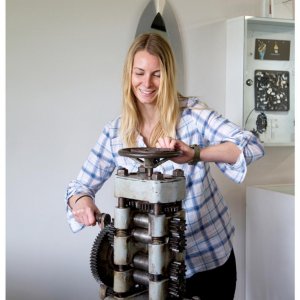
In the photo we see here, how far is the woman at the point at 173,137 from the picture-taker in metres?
1.40

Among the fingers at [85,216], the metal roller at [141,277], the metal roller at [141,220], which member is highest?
the metal roller at [141,220]

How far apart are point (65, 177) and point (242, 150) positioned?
1.10 m

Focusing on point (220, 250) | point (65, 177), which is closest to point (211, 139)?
point (220, 250)

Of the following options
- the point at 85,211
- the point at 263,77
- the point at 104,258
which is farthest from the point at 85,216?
the point at 263,77

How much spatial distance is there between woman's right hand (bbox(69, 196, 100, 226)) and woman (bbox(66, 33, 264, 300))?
0.10 m

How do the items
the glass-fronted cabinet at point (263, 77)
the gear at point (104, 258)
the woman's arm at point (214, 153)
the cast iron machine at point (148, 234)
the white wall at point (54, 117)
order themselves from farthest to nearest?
the glass-fronted cabinet at point (263, 77) < the white wall at point (54, 117) < the woman's arm at point (214, 153) < the gear at point (104, 258) < the cast iron machine at point (148, 234)

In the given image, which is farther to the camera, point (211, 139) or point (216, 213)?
point (216, 213)

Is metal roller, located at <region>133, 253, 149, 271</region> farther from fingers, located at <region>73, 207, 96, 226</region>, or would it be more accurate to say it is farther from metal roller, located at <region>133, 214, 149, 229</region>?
fingers, located at <region>73, 207, 96, 226</region>

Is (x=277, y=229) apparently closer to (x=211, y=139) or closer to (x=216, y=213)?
(x=216, y=213)

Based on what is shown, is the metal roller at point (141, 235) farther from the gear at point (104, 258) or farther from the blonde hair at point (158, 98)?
the blonde hair at point (158, 98)

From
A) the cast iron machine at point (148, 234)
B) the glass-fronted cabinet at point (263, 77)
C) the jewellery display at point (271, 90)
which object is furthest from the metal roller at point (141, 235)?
the jewellery display at point (271, 90)

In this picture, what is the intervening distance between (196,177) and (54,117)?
3.05ft

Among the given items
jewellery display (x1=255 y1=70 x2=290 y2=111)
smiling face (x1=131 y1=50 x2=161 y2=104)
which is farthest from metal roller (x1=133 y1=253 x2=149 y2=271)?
jewellery display (x1=255 y1=70 x2=290 y2=111)

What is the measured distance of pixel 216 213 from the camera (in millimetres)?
1515
